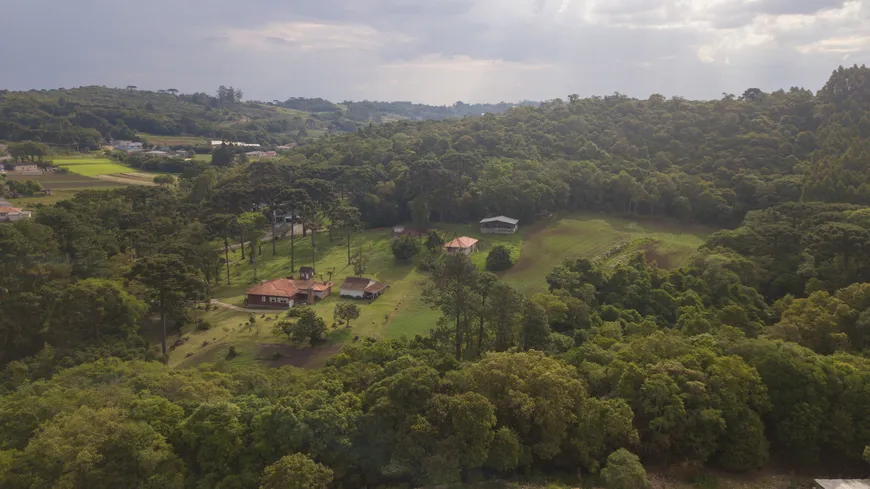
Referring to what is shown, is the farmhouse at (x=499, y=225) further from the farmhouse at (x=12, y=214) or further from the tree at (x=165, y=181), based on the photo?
the tree at (x=165, y=181)

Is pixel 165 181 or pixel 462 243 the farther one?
pixel 165 181

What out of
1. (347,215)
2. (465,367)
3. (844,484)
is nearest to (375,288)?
(347,215)

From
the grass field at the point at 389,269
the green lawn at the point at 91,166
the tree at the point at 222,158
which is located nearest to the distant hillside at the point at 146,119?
the green lawn at the point at 91,166

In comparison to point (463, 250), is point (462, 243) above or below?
above

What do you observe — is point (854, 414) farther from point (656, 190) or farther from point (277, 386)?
point (656, 190)

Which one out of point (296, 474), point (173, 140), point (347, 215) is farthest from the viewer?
point (173, 140)

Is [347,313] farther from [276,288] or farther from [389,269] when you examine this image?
[389,269]
